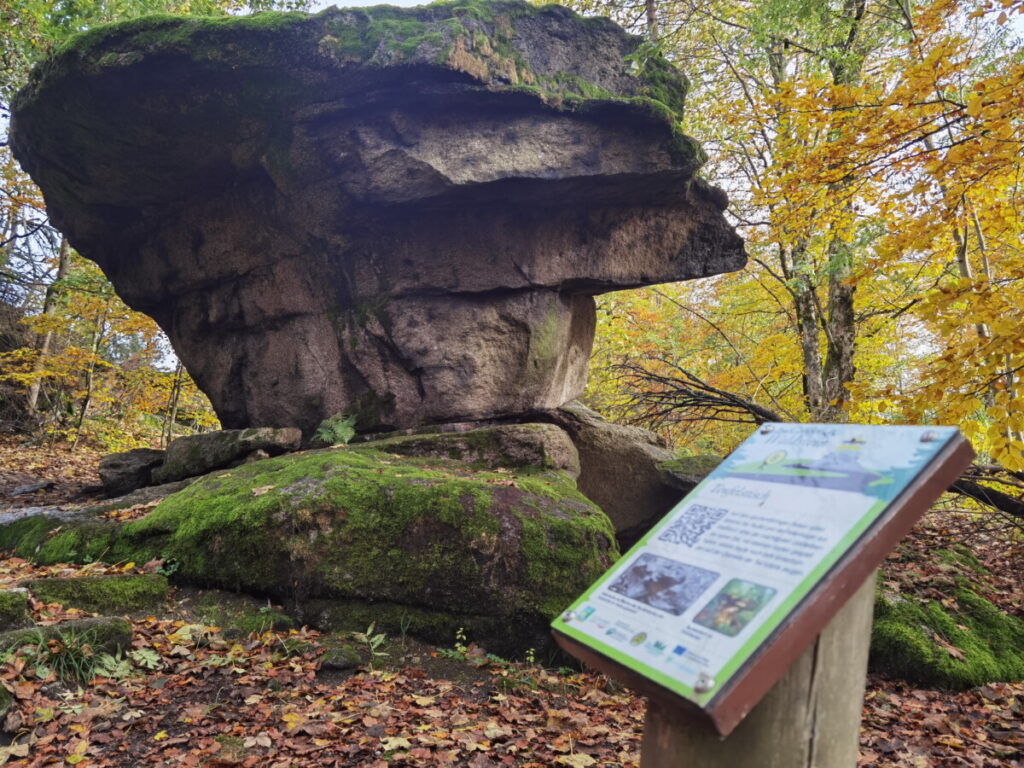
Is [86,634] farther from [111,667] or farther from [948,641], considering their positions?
[948,641]

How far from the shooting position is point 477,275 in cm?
830

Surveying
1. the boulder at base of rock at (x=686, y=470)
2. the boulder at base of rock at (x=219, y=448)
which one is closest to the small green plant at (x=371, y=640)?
the boulder at base of rock at (x=219, y=448)

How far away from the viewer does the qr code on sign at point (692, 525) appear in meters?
1.90

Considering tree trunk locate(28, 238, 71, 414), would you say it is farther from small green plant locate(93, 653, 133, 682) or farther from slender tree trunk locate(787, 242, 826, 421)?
slender tree trunk locate(787, 242, 826, 421)

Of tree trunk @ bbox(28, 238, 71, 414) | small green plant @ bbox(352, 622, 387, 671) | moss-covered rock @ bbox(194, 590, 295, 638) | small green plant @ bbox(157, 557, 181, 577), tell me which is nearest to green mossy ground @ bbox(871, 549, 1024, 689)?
small green plant @ bbox(352, 622, 387, 671)

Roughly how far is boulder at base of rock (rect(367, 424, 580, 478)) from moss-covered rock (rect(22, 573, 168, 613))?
9.31 ft

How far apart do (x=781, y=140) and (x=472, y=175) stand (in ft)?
16.2

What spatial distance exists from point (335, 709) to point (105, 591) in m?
2.42

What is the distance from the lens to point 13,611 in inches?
165

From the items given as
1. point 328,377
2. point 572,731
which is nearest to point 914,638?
point 572,731

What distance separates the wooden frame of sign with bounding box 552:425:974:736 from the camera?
1399 millimetres

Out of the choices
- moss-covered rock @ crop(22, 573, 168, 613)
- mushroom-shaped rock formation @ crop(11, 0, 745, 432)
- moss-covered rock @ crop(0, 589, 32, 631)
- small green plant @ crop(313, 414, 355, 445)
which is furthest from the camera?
small green plant @ crop(313, 414, 355, 445)

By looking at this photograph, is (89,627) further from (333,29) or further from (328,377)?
(333,29)

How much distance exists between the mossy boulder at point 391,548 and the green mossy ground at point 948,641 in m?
2.82
